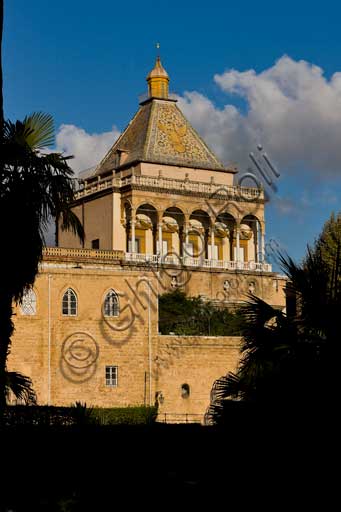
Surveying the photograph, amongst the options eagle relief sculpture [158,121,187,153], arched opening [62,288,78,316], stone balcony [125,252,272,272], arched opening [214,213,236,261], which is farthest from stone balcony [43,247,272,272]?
arched opening [62,288,78,316]

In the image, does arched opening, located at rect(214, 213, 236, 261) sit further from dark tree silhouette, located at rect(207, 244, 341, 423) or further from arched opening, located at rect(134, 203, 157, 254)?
dark tree silhouette, located at rect(207, 244, 341, 423)

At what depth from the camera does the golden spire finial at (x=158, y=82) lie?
65.4 metres

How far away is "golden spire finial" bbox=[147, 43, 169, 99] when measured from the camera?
65375 millimetres

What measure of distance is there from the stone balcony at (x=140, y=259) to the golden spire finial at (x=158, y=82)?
1191 cm

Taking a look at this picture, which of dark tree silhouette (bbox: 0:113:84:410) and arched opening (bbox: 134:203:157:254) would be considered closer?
dark tree silhouette (bbox: 0:113:84:410)

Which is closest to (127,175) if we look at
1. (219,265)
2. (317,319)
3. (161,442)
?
(219,265)

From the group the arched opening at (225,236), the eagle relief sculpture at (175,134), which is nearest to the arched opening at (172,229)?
the arched opening at (225,236)

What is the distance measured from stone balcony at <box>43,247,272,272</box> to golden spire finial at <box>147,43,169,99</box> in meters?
11.9

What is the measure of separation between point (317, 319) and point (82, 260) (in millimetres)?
38831

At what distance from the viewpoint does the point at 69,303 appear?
39281mm

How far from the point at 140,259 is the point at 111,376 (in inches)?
664

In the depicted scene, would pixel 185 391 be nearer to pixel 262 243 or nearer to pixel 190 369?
pixel 190 369

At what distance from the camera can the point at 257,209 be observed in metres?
62.3

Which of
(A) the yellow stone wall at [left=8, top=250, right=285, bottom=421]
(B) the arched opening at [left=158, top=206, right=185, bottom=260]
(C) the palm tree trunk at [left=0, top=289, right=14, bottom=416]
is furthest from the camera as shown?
(B) the arched opening at [left=158, top=206, right=185, bottom=260]
